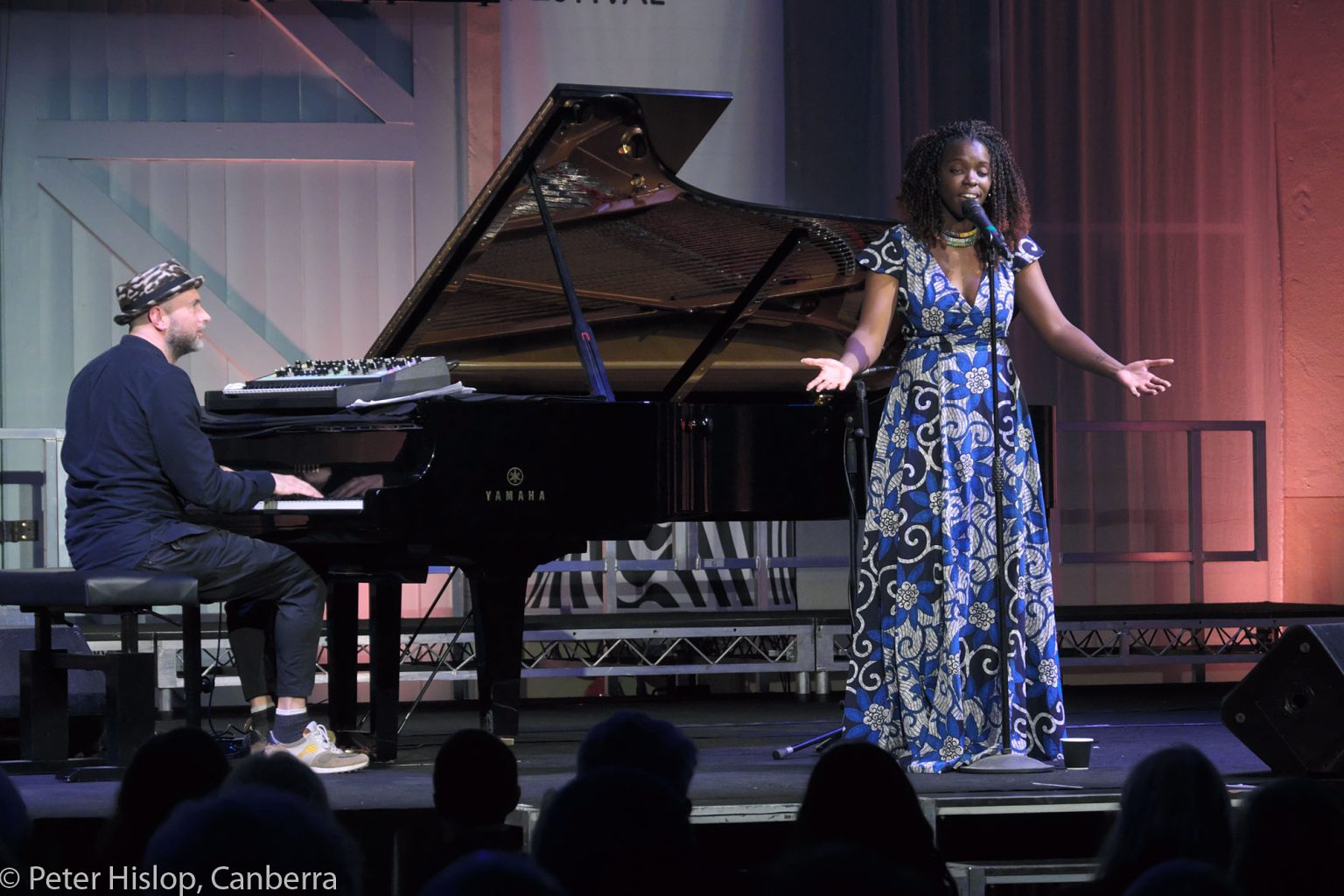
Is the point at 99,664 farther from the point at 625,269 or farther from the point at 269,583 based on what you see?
the point at 625,269

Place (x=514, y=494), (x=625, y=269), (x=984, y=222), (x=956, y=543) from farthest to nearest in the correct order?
(x=625, y=269) → (x=514, y=494) → (x=956, y=543) → (x=984, y=222)

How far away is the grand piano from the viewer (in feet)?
12.0

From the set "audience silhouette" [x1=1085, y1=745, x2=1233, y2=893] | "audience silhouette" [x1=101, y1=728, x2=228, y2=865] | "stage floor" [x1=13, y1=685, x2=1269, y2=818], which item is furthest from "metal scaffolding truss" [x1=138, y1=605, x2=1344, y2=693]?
"audience silhouette" [x1=1085, y1=745, x2=1233, y2=893]

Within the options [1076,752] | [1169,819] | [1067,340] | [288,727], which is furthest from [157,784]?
[1067,340]

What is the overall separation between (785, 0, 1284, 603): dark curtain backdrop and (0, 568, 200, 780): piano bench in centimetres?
404

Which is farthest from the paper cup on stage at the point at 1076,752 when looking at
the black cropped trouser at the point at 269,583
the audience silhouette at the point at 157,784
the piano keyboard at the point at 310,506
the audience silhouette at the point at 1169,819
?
the audience silhouette at the point at 157,784

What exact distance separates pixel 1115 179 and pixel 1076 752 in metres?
4.27

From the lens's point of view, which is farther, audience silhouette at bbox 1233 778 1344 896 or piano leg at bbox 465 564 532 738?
piano leg at bbox 465 564 532 738

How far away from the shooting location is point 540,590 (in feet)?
22.1

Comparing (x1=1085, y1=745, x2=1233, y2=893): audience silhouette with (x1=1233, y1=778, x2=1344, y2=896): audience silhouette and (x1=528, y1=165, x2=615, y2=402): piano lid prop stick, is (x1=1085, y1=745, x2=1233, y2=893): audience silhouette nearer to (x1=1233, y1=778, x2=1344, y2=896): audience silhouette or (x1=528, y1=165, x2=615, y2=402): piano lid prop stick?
(x1=1233, y1=778, x2=1344, y2=896): audience silhouette

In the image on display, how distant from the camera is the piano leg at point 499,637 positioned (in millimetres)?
3963

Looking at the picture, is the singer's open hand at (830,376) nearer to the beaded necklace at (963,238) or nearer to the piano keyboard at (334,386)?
the beaded necklace at (963,238)

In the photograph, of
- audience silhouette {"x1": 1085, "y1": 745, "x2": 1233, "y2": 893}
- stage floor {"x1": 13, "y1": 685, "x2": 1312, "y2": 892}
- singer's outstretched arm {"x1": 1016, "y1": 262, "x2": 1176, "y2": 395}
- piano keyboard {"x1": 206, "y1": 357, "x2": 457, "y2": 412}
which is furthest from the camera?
piano keyboard {"x1": 206, "y1": 357, "x2": 457, "y2": 412}

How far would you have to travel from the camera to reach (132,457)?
3.73 meters
